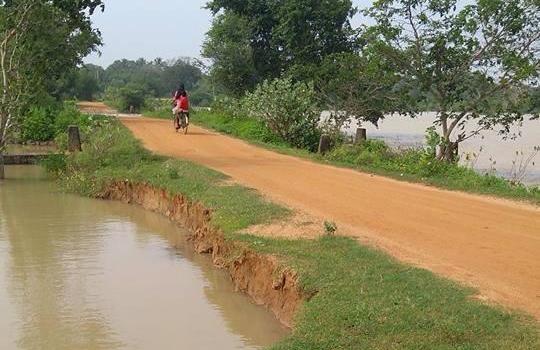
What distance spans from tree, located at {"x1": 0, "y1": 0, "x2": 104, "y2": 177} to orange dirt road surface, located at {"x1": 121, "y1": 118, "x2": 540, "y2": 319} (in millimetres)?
4559

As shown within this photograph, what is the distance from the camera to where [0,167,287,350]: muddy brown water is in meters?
7.35

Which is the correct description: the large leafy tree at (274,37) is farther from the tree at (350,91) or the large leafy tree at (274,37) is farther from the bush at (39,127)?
the bush at (39,127)

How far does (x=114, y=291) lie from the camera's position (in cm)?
898

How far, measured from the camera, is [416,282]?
6.95 meters

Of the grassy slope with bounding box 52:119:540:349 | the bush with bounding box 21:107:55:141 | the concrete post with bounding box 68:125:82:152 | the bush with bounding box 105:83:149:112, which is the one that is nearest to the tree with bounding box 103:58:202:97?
the bush with bounding box 105:83:149:112

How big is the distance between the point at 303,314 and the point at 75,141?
15276 millimetres

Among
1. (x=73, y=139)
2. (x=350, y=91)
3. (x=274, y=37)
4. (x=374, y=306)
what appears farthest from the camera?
(x=274, y=37)

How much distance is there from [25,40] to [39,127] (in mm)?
9347

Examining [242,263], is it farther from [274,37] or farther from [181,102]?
[274,37]

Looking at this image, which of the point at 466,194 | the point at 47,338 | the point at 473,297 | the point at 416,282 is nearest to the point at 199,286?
the point at 47,338

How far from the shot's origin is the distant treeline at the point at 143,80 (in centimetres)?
7938

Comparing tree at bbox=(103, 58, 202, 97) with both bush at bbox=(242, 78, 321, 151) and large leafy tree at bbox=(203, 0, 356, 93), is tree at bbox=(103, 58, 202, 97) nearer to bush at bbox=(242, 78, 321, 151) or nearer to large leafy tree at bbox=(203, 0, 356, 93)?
large leafy tree at bbox=(203, 0, 356, 93)

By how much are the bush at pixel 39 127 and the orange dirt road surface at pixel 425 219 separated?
11.1 meters

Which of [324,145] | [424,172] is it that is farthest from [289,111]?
[424,172]
